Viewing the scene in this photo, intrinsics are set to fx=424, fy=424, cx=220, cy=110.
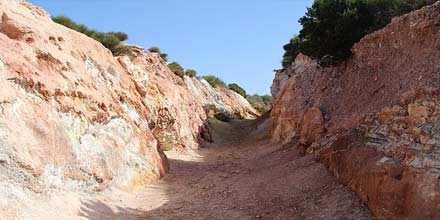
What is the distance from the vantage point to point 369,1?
1558 centimetres

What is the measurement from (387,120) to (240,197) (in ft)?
12.3

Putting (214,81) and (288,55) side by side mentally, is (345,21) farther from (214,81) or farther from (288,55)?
(214,81)

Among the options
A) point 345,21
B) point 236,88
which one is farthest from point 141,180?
point 236,88

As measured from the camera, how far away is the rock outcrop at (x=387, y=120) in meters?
6.69

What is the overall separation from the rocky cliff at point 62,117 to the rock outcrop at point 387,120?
17.5 ft

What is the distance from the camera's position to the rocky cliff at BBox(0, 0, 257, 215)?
783 centimetres

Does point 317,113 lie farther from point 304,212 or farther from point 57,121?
point 57,121

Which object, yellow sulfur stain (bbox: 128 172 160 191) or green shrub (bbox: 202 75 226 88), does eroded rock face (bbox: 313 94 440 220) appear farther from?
green shrub (bbox: 202 75 226 88)

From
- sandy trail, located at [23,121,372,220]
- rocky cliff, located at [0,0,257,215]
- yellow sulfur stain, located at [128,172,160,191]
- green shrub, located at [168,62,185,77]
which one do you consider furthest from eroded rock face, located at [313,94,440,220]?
green shrub, located at [168,62,185,77]

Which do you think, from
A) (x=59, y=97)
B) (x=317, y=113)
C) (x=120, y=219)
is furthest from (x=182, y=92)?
(x=120, y=219)

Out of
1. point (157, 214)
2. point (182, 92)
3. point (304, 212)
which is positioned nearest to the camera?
point (304, 212)

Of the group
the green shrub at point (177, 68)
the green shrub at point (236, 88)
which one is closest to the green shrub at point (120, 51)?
the green shrub at point (177, 68)

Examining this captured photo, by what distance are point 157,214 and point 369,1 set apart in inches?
445

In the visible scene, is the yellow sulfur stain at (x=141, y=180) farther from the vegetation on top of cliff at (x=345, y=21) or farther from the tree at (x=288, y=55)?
the tree at (x=288, y=55)
